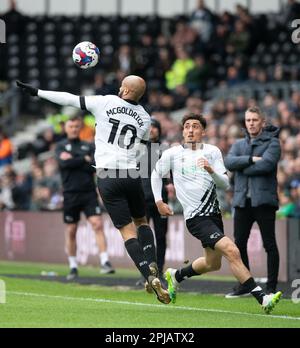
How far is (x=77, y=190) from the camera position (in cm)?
1734

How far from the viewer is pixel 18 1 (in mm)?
32406

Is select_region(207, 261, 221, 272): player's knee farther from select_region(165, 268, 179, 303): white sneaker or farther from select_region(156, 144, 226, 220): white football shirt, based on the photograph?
select_region(156, 144, 226, 220): white football shirt

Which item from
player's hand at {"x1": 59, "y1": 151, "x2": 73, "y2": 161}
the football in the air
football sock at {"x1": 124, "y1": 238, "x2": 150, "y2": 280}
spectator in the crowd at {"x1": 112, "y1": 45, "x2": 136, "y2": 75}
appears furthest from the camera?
spectator in the crowd at {"x1": 112, "y1": 45, "x2": 136, "y2": 75}

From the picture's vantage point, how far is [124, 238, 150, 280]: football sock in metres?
12.0

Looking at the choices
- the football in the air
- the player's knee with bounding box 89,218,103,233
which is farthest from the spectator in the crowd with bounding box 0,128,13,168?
the football in the air

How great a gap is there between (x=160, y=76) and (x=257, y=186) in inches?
594

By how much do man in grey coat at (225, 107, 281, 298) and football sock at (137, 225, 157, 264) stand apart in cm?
166

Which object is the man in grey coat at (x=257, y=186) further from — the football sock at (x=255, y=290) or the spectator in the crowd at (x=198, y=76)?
the spectator in the crowd at (x=198, y=76)

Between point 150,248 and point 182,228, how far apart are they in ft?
21.9

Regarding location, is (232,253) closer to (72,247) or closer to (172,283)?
(172,283)

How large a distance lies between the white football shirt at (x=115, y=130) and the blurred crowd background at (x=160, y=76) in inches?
259

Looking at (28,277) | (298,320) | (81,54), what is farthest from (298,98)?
(298,320)

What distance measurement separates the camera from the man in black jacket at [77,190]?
1723cm

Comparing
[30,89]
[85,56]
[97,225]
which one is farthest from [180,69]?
[30,89]
